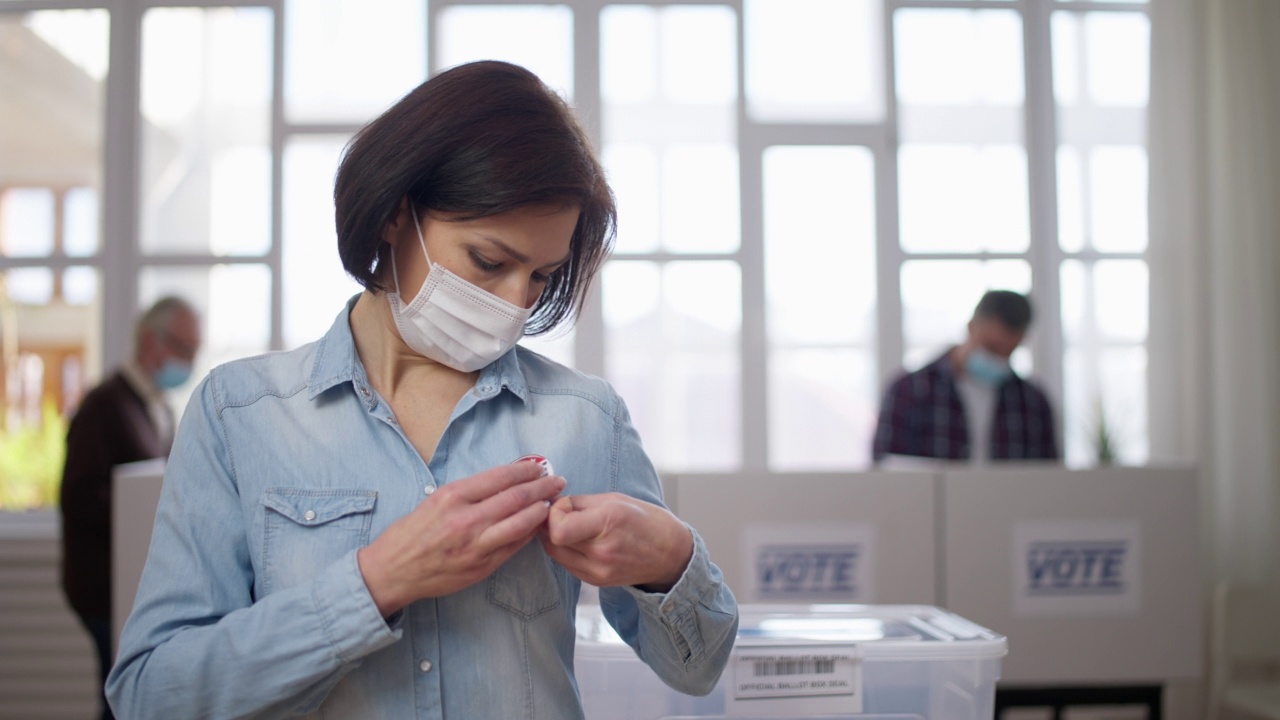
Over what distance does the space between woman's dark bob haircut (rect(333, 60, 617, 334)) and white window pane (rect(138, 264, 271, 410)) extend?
3658 millimetres

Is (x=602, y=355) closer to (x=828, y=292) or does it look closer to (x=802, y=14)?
(x=828, y=292)

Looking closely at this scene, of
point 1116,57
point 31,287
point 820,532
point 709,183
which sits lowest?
point 820,532

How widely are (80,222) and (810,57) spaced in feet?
11.4

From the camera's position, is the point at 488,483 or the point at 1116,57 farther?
the point at 1116,57

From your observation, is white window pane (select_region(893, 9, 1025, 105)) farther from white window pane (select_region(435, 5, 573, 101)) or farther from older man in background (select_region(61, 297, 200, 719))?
older man in background (select_region(61, 297, 200, 719))

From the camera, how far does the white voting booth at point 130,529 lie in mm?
2107

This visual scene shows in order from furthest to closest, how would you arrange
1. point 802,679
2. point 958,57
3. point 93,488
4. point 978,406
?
point 958,57 < point 978,406 < point 93,488 < point 802,679

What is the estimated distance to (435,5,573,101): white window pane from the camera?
4309 millimetres

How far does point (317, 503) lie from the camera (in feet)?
2.81

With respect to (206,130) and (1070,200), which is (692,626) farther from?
(206,130)

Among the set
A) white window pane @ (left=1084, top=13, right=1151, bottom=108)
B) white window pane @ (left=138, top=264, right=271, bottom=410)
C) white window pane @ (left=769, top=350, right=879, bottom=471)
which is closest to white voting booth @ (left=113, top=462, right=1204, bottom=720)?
white window pane @ (left=769, top=350, right=879, bottom=471)

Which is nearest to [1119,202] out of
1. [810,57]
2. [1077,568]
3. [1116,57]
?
[1116,57]

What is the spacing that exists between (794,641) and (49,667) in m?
3.98

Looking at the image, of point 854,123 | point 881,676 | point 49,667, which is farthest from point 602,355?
point 881,676
